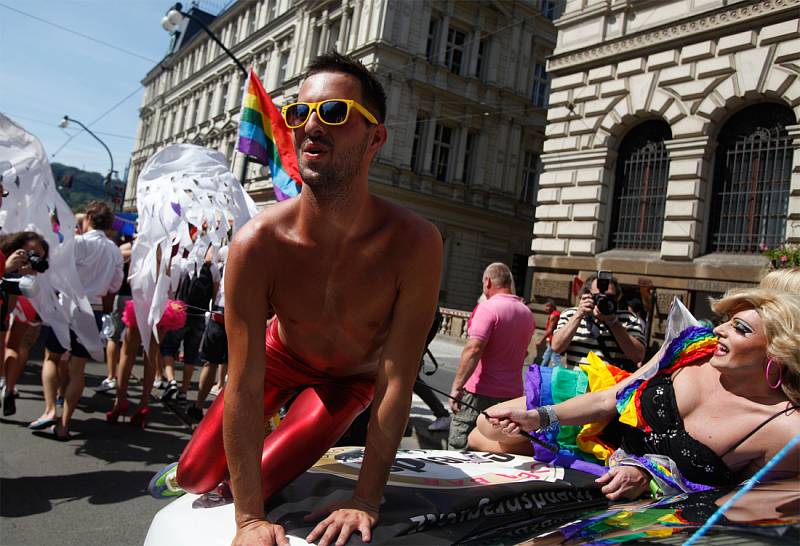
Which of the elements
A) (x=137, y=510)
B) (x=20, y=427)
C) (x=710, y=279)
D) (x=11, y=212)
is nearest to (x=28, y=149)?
(x=11, y=212)

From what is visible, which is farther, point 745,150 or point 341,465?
point 745,150

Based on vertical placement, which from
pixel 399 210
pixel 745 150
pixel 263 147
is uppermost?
pixel 745 150

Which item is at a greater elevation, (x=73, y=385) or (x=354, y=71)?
(x=354, y=71)

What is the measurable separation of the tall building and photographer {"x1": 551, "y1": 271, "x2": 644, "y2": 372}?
20518 mm

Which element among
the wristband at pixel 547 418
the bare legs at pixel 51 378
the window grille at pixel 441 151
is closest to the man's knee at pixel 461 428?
the wristband at pixel 547 418

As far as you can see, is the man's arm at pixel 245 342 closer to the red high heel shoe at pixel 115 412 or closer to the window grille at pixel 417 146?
the red high heel shoe at pixel 115 412

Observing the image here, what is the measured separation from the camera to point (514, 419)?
2320 millimetres

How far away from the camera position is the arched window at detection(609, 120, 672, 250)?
1313 cm

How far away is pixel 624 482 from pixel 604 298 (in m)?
2.53

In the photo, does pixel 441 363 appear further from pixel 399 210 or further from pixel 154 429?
pixel 399 210

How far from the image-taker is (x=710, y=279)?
11.8 m

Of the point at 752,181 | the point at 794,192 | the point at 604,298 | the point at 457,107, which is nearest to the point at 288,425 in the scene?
the point at 604,298

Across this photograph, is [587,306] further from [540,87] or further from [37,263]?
[540,87]

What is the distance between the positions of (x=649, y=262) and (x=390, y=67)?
51.4 ft
